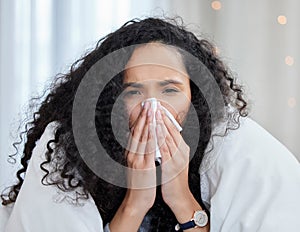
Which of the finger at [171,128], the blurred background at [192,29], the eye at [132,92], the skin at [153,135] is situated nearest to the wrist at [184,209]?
the skin at [153,135]

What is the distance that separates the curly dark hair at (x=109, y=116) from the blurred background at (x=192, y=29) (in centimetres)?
66

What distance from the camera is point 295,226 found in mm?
1006

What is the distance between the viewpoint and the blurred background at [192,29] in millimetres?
1830

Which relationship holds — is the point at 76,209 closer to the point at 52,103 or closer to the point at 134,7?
the point at 52,103

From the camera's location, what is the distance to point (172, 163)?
3.52 feet

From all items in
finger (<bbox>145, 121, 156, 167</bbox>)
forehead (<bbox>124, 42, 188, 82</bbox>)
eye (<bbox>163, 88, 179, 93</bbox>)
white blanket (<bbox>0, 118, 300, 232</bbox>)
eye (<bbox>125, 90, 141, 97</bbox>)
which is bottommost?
white blanket (<bbox>0, 118, 300, 232</bbox>)

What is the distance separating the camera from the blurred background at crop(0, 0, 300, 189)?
183 cm

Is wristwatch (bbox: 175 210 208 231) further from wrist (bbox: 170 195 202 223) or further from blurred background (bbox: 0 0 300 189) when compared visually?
blurred background (bbox: 0 0 300 189)

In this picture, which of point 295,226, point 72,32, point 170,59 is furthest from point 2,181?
point 295,226

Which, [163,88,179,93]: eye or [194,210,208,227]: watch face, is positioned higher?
[163,88,179,93]: eye

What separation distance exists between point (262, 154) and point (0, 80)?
3.29 feet

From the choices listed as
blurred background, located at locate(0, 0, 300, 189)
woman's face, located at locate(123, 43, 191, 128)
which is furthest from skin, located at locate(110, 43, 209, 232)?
blurred background, located at locate(0, 0, 300, 189)

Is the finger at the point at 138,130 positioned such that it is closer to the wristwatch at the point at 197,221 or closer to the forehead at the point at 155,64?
the forehead at the point at 155,64

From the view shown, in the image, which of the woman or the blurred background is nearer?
the woman
